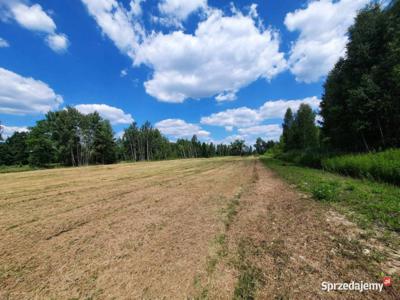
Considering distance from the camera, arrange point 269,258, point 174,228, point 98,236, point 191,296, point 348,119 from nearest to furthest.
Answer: point 191,296 < point 269,258 < point 98,236 < point 174,228 < point 348,119

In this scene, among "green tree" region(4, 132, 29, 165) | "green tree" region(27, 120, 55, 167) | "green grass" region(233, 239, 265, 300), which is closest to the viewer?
"green grass" region(233, 239, 265, 300)

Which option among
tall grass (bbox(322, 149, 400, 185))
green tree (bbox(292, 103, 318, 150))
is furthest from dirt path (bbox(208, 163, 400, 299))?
green tree (bbox(292, 103, 318, 150))

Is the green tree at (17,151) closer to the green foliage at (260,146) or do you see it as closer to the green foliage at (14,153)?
the green foliage at (14,153)

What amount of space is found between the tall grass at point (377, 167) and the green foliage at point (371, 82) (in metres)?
2.65

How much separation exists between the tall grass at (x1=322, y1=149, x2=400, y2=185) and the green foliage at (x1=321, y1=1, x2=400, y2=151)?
265 centimetres

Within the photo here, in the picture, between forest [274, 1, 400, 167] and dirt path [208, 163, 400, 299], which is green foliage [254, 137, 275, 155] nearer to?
forest [274, 1, 400, 167]

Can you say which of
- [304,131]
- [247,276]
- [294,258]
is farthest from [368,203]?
[304,131]

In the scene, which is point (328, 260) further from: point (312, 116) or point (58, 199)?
point (312, 116)

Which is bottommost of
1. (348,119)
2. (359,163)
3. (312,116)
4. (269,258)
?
(269,258)

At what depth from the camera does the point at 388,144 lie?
1253 centimetres

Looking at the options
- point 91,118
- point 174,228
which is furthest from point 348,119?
point 91,118

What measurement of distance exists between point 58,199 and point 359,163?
49.4ft

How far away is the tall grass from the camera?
282 inches

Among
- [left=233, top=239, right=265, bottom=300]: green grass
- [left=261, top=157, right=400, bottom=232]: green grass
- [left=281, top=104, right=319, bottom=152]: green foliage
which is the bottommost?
[left=233, top=239, right=265, bottom=300]: green grass
